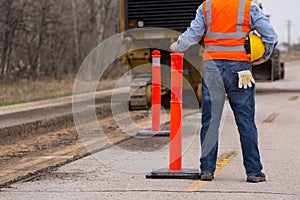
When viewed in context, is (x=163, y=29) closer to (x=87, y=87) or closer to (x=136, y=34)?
(x=136, y=34)

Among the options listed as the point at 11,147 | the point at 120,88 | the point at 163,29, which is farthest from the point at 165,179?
the point at 120,88

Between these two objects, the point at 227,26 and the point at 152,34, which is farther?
the point at 152,34

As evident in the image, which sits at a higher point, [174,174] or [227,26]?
[227,26]

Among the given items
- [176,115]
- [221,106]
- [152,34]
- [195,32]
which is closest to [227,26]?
[195,32]

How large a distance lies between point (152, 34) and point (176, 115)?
9.75 m

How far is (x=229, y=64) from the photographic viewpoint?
7422mm

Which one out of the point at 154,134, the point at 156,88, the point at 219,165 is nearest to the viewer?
the point at 219,165

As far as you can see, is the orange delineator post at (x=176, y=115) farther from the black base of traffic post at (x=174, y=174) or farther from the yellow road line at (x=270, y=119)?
the yellow road line at (x=270, y=119)

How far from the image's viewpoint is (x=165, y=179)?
7.61m

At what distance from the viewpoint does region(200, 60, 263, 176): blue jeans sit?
24.4 feet

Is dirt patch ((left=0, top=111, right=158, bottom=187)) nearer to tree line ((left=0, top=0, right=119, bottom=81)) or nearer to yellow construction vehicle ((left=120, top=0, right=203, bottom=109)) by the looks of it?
yellow construction vehicle ((left=120, top=0, right=203, bottom=109))

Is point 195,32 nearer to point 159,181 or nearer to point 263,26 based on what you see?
point 263,26

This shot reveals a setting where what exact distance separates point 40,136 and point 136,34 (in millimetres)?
4912

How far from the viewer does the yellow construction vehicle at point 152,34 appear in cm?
1691
